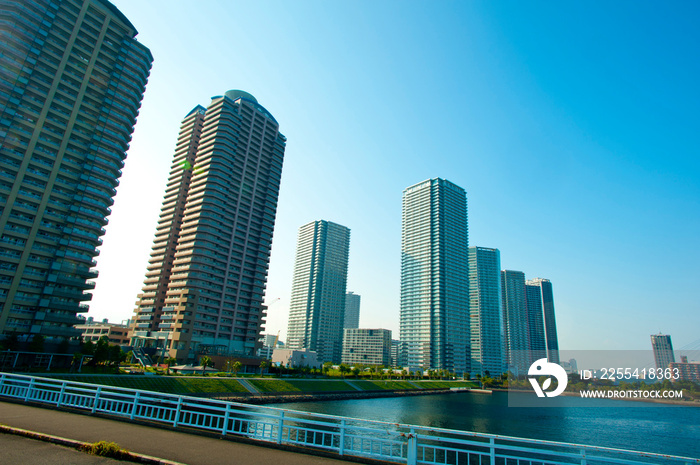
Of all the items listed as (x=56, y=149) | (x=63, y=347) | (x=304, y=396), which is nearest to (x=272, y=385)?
(x=304, y=396)

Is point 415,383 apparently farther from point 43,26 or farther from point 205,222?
point 43,26

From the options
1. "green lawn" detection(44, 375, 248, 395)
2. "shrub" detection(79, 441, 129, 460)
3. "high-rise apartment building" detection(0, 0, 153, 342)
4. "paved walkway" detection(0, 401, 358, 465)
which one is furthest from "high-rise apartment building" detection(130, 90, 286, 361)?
"shrub" detection(79, 441, 129, 460)

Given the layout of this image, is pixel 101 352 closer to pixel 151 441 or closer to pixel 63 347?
pixel 63 347

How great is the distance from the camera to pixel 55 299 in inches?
3164

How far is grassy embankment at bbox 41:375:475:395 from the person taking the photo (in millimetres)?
56188

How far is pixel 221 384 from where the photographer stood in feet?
232

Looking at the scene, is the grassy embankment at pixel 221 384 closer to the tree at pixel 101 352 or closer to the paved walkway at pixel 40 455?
the tree at pixel 101 352

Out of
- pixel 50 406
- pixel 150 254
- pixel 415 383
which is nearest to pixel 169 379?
pixel 50 406

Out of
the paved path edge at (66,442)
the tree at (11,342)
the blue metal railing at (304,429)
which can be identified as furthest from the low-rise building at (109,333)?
the paved path edge at (66,442)

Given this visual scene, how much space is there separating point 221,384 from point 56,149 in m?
68.4

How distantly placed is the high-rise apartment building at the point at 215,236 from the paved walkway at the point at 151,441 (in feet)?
335

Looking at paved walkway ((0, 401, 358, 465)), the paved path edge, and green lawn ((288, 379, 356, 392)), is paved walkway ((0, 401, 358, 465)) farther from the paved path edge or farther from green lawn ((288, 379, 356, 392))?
green lawn ((288, 379, 356, 392))

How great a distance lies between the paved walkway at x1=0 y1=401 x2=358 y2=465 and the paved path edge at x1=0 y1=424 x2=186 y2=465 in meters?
0.41

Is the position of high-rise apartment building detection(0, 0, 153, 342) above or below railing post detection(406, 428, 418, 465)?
above
